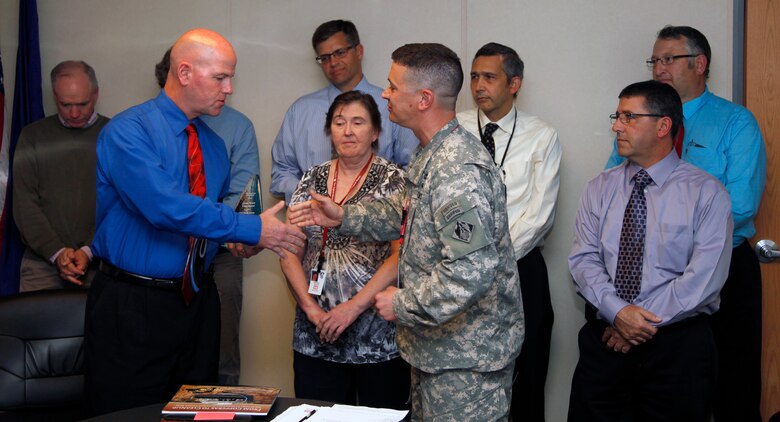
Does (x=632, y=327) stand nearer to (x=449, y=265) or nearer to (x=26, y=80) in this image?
(x=449, y=265)

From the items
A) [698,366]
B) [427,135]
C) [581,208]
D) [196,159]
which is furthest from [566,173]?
[196,159]

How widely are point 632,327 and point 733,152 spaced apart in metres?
1.05

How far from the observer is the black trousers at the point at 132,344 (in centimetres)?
282

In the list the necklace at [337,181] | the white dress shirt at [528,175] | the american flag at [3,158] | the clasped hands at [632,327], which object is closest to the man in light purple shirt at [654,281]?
the clasped hands at [632,327]

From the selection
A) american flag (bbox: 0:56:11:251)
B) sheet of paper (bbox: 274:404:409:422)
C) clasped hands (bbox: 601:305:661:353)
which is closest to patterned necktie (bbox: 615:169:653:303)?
clasped hands (bbox: 601:305:661:353)

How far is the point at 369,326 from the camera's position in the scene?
353 centimetres

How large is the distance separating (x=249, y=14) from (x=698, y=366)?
324 cm

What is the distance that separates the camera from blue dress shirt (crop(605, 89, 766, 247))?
140 inches

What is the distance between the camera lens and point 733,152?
3.62 m

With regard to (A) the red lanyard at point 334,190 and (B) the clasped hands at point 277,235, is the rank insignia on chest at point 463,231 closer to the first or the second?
(B) the clasped hands at point 277,235

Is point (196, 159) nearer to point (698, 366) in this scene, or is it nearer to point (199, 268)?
point (199, 268)

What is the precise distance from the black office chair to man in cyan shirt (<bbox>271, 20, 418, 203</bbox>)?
1610 mm

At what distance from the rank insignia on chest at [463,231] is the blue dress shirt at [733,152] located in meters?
1.66

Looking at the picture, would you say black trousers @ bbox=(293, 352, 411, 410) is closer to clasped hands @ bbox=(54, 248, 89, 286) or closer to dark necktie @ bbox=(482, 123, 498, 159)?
dark necktie @ bbox=(482, 123, 498, 159)
